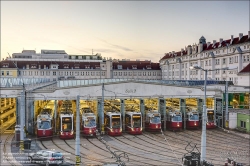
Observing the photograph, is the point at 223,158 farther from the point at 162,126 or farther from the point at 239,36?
the point at 239,36

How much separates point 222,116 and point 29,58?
8417 centimetres

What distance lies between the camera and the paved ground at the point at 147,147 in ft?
87.7

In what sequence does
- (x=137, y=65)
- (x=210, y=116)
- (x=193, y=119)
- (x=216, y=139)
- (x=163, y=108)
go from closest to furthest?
(x=216, y=139)
(x=193, y=119)
(x=210, y=116)
(x=163, y=108)
(x=137, y=65)

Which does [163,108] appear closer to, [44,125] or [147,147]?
[147,147]

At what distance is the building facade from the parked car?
130 feet

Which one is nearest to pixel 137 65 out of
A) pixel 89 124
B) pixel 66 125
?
pixel 89 124

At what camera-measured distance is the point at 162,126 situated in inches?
1746

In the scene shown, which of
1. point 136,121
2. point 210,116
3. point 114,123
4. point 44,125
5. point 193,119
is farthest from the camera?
point 210,116

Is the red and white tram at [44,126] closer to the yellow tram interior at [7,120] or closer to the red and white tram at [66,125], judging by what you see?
the red and white tram at [66,125]

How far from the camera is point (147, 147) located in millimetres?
32469

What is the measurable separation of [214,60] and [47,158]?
6079cm

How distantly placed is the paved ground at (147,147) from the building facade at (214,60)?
20.3 m

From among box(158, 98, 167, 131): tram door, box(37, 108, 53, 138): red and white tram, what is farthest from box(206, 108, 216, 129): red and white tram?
box(37, 108, 53, 138): red and white tram

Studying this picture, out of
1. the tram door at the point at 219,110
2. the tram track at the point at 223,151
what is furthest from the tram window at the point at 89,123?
the tram door at the point at 219,110
